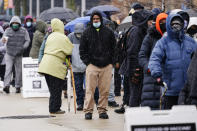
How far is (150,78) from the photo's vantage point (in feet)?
31.6

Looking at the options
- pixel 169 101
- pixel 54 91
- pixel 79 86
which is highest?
pixel 169 101

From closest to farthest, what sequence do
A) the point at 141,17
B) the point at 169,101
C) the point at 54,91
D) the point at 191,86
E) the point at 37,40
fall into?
the point at 191,86, the point at 169,101, the point at 141,17, the point at 54,91, the point at 37,40

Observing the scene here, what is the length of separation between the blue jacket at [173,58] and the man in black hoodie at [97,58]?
3579mm

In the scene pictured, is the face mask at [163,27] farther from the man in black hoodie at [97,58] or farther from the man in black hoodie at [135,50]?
the man in black hoodie at [97,58]

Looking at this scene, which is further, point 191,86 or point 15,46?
point 15,46

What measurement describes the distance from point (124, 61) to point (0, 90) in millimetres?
7175

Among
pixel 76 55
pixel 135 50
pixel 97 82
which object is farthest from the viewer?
pixel 76 55

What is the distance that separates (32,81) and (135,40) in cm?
674

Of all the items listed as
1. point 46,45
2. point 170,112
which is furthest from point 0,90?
point 170,112

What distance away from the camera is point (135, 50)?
11.6 metres

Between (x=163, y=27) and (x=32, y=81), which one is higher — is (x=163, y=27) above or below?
above

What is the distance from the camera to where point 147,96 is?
951 centimetres

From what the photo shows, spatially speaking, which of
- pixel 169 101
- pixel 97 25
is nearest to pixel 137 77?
pixel 97 25

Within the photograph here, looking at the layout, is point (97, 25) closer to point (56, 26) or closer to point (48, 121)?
point (56, 26)
